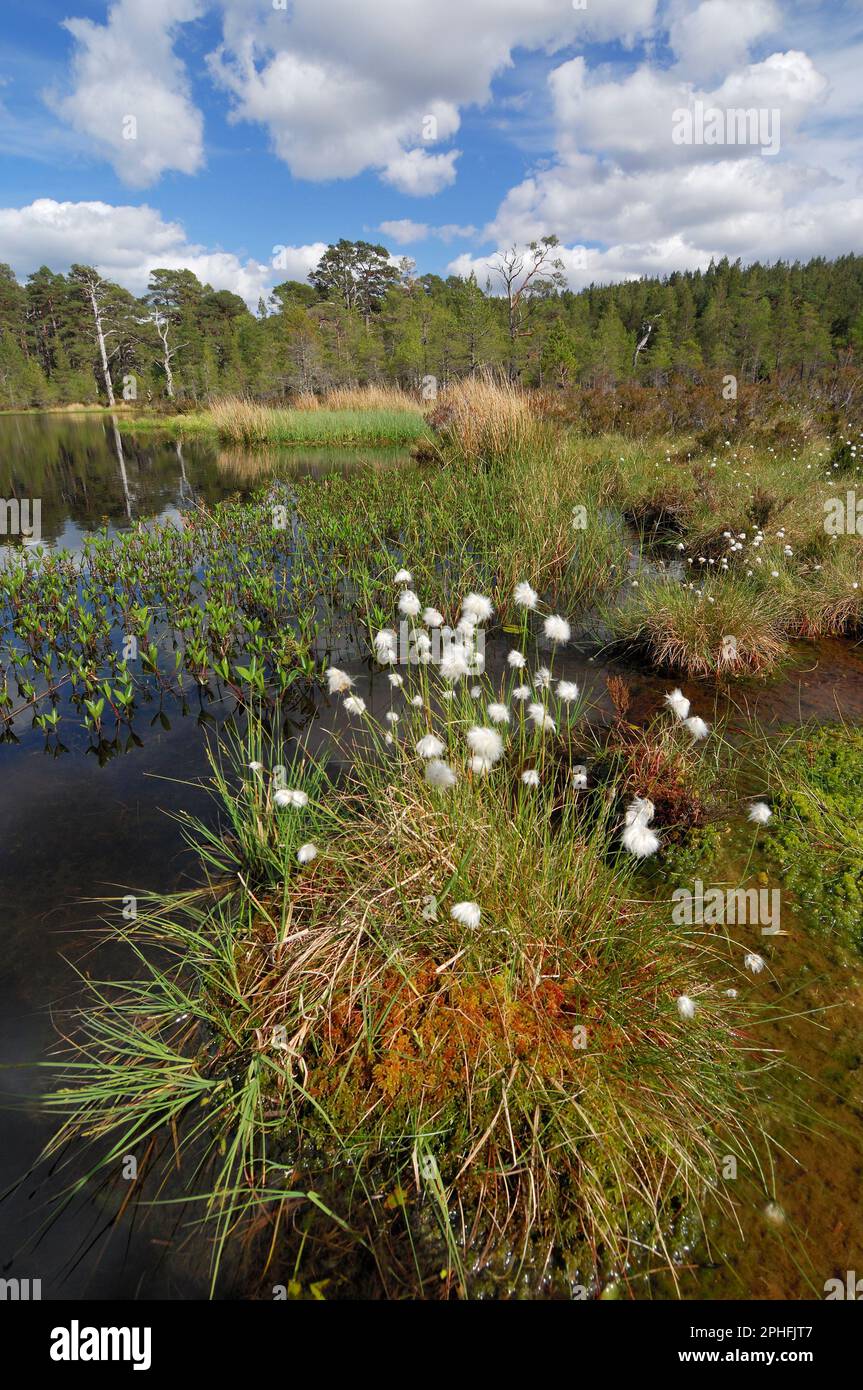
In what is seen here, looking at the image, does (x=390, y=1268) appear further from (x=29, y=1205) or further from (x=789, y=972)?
(x=789, y=972)

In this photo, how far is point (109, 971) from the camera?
2.82 metres

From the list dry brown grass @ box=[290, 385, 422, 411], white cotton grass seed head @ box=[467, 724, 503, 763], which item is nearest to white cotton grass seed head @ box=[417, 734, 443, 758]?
white cotton grass seed head @ box=[467, 724, 503, 763]

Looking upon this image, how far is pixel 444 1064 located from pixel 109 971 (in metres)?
1.81

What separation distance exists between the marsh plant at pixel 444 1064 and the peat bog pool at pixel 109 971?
0.13 metres

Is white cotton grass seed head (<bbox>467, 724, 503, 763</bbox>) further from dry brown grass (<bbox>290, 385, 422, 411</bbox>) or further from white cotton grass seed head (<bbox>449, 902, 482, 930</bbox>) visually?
dry brown grass (<bbox>290, 385, 422, 411</bbox>)

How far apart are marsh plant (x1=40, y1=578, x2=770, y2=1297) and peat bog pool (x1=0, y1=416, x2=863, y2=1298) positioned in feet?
0.42

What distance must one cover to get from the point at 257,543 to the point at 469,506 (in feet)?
12.1

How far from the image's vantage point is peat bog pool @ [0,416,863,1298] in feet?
5.92

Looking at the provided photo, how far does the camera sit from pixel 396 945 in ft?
7.32

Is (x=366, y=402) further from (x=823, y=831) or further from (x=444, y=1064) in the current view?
(x=444, y=1064)

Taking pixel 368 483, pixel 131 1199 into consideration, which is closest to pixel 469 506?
pixel 368 483

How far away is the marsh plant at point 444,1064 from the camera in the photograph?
183 centimetres

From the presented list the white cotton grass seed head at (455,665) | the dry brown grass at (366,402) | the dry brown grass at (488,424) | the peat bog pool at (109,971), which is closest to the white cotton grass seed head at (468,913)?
the white cotton grass seed head at (455,665)

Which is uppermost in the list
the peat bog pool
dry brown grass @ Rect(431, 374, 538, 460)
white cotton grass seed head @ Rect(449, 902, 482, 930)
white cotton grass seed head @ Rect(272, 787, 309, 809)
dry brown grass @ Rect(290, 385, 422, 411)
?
dry brown grass @ Rect(290, 385, 422, 411)
